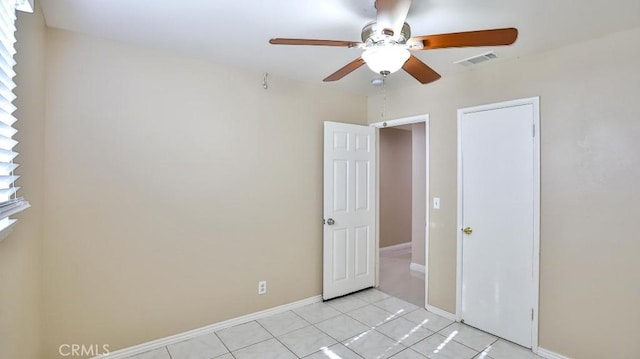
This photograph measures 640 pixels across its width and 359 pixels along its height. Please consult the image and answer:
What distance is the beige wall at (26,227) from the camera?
143cm

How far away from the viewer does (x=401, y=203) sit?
6.29m

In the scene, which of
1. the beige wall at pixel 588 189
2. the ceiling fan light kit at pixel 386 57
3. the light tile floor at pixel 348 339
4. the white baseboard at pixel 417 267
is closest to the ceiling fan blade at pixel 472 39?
the ceiling fan light kit at pixel 386 57

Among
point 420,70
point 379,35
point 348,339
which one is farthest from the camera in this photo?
point 348,339

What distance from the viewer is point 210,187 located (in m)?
2.82

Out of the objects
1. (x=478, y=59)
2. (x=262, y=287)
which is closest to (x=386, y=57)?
(x=478, y=59)

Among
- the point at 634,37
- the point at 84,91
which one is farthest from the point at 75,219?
the point at 634,37

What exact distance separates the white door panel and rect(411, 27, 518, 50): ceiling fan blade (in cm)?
130

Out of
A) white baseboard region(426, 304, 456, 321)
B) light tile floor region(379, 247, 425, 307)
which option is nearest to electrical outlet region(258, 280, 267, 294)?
light tile floor region(379, 247, 425, 307)

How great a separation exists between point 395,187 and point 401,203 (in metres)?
0.36

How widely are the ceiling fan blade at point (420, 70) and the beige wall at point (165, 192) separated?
5.07 ft

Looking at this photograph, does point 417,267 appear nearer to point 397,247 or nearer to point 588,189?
point 397,247

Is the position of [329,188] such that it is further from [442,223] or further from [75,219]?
[75,219]

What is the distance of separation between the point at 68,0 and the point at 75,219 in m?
1.42

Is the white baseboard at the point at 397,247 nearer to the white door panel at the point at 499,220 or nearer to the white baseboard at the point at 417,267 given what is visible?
the white baseboard at the point at 417,267
